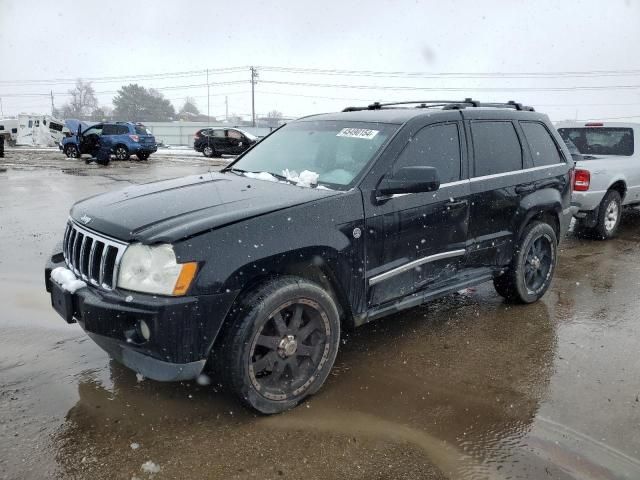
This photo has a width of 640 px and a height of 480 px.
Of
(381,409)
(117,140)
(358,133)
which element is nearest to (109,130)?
(117,140)

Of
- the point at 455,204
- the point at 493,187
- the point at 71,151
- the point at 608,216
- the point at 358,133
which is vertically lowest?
the point at 608,216

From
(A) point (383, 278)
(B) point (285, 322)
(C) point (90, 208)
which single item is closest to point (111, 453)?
(B) point (285, 322)

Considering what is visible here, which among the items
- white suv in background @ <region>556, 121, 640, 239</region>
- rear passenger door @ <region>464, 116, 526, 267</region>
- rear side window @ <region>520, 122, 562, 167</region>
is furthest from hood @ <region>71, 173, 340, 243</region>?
white suv in background @ <region>556, 121, 640, 239</region>

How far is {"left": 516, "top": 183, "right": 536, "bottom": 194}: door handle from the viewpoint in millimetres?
4480

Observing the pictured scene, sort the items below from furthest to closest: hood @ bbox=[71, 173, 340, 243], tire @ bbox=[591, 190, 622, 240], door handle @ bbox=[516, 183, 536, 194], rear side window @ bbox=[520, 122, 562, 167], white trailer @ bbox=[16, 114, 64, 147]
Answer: white trailer @ bbox=[16, 114, 64, 147] < tire @ bbox=[591, 190, 622, 240] < rear side window @ bbox=[520, 122, 562, 167] < door handle @ bbox=[516, 183, 536, 194] < hood @ bbox=[71, 173, 340, 243]

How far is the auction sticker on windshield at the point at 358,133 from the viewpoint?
3729 mm

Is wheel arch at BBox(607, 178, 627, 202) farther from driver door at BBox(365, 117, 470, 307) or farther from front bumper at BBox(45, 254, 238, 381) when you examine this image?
front bumper at BBox(45, 254, 238, 381)

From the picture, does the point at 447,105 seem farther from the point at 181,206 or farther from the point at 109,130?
the point at 109,130

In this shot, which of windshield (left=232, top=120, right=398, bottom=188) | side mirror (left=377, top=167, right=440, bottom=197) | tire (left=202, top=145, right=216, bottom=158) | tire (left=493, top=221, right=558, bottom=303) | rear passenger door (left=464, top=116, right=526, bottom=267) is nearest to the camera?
side mirror (left=377, top=167, right=440, bottom=197)

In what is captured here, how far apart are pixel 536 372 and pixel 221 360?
2.21 meters

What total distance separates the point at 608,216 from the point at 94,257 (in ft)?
24.7

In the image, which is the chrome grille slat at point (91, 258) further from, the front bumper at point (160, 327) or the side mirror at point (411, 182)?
the side mirror at point (411, 182)

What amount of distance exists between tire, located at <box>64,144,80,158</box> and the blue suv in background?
1.54m

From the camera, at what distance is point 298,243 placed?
2.96 m
